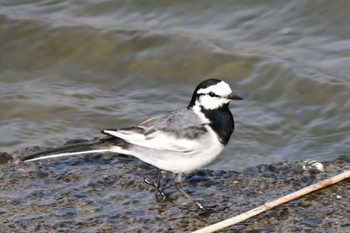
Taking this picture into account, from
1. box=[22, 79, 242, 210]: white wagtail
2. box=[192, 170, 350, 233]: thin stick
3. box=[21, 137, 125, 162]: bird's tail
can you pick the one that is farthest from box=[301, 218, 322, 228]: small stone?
box=[21, 137, 125, 162]: bird's tail

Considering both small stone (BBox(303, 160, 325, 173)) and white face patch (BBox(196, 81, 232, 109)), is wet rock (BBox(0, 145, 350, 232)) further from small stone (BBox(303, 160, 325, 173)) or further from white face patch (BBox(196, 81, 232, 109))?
white face patch (BBox(196, 81, 232, 109))

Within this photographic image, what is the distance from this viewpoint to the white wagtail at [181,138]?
20.3ft

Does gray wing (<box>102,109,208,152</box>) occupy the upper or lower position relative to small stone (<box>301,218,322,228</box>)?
upper

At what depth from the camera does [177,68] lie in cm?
1038

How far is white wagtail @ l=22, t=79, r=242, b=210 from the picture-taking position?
6.18 meters

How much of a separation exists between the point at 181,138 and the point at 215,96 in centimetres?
44

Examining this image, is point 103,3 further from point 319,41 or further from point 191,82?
point 319,41

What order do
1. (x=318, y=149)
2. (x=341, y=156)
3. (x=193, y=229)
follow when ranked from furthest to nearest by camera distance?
(x=318, y=149) → (x=341, y=156) → (x=193, y=229)

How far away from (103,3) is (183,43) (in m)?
1.94

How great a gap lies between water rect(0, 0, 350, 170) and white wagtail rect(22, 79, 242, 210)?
1.56 meters

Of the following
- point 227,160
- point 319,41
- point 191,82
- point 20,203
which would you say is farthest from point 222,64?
point 20,203

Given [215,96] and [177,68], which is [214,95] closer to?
[215,96]

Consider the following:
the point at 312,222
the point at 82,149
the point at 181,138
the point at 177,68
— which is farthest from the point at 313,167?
the point at 177,68

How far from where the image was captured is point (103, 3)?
1216 cm
